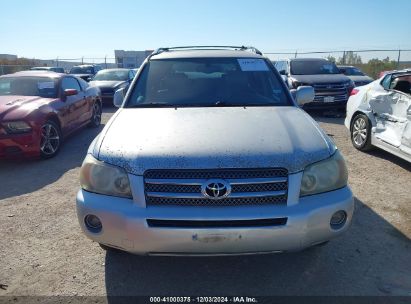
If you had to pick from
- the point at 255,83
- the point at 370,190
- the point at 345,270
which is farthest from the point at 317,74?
the point at 345,270

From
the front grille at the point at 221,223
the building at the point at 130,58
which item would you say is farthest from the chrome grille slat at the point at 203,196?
the building at the point at 130,58

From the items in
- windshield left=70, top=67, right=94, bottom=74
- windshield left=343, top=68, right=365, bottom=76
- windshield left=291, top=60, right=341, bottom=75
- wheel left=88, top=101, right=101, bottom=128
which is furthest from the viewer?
windshield left=70, top=67, right=94, bottom=74

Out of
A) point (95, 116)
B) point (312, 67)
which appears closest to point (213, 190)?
point (95, 116)

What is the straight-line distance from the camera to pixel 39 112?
6328mm

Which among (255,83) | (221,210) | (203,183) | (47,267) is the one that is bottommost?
(47,267)

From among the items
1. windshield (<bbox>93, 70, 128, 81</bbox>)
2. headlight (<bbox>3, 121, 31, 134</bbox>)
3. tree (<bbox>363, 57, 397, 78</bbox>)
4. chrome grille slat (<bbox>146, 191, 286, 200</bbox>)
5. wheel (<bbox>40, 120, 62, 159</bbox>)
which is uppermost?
tree (<bbox>363, 57, 397, 78</bbox>)

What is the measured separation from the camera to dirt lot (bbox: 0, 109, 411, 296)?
2.83m

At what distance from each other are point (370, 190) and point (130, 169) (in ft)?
11.9

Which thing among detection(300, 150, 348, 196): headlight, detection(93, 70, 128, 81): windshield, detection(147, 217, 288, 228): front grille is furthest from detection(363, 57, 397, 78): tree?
detection(147, 217, 288, 228): front grille

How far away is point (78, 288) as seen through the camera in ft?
9.41

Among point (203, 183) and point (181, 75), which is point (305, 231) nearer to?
point (203, 183)

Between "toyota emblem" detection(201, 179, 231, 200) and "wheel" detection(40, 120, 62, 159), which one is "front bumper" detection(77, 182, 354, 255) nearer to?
"toyota emblem" detection(201, 179, 231, 200)

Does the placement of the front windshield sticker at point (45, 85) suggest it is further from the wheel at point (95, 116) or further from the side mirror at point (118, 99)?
the side mirror at point (118, 99)

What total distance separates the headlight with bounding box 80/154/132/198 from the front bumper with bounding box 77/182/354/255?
3.0 inches
